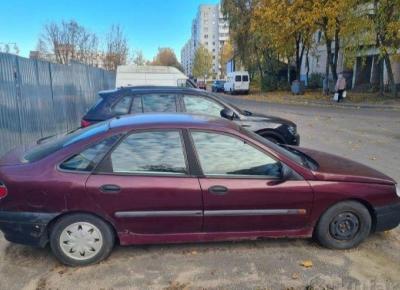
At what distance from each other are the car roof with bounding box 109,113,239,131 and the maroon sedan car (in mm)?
16

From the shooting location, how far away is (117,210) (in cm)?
333

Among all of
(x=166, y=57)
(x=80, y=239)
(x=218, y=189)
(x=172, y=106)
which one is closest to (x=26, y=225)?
(x=80, y=239)

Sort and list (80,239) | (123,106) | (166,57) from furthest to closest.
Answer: (166,57), (123,106), (80,239)

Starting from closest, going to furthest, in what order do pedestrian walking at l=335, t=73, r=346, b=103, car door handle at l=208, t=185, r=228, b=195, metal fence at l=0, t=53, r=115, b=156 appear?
car door handle at l=208, t=185, r=228, b=195, metal fence at l=0, t=53, r=115, b=156, pedestrian walking at l=335, t=73, r=346, b=103

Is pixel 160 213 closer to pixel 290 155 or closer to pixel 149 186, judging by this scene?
pixel 149 186

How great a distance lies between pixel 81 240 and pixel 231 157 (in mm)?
1657

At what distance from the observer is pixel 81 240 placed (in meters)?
3.36

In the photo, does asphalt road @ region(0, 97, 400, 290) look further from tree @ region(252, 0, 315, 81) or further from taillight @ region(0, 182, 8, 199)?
tree @ region(252, 0, 315, 81)

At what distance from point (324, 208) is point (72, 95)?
31.8 feet

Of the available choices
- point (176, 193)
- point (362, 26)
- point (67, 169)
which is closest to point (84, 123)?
point (67, 169)

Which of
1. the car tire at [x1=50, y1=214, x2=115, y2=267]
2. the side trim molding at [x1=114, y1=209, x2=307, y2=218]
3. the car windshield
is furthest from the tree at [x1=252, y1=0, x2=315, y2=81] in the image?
the car tire at [x1=50, y1=214, x2=115, y2=267]

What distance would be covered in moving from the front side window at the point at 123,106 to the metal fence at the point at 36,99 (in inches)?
84.7

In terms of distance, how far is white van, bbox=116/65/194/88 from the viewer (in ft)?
51.6

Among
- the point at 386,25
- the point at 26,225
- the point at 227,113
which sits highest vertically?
the point at 386,25
